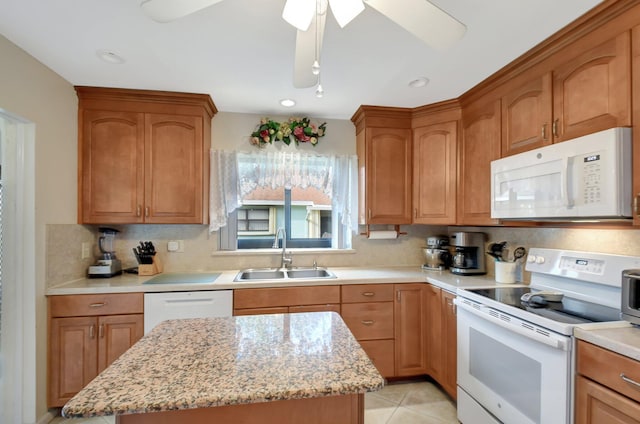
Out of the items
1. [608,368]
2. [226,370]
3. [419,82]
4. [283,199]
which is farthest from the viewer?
[283,199]

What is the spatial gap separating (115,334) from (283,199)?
1737mm

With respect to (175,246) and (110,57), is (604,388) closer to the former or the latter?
(175,246)

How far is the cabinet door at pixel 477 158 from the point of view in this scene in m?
2.13

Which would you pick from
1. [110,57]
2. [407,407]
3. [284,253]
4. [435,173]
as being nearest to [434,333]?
[407,407]

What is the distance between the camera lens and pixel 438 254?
8.93 feet

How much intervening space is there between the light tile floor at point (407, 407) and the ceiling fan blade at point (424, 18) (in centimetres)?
226

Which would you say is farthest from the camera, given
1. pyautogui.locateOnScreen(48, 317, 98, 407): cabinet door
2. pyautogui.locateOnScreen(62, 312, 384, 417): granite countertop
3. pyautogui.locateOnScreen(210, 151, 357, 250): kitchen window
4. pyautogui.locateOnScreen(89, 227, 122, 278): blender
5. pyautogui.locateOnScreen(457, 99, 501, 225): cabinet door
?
pyautogui.locateOnScreen(210, 151, 357, 250): kitchen window

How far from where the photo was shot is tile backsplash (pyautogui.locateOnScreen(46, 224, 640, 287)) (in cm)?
183

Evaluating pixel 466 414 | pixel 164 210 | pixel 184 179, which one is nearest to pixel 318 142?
pixel 184 179

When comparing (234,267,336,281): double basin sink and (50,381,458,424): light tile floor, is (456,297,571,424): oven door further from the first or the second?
(234,267,336,281): double basin sink

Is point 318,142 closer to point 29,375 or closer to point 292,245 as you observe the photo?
point 292,245

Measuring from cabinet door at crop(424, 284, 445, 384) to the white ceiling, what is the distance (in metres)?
1.60

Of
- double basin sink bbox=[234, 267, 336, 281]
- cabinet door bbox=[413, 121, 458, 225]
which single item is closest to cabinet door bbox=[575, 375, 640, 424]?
cabinet door bbox=[413, 121, 458, 225]

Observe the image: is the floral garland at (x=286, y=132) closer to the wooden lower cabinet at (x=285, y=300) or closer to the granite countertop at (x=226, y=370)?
the wooden lower cabinet at (x=285, y=300)
